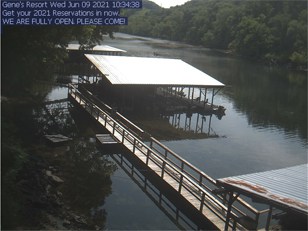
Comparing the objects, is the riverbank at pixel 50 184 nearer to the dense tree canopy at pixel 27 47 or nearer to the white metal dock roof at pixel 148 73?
the dense tree canopy at pixel 27 47

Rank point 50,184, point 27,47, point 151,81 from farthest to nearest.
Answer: point 151,81 → point 27,47 → point 50,184

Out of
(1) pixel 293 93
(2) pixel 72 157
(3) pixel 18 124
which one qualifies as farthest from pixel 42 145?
(1) pixel 293 93

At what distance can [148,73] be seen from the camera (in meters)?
41.7

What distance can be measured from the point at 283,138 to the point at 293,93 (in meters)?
31.6

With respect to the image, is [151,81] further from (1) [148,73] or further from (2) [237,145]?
(2) [237,145]

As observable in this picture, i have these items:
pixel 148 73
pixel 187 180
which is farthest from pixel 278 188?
pixel 148 73

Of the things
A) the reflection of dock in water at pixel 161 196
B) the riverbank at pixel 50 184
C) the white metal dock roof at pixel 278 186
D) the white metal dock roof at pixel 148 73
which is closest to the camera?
the white metal dock roof at pixel 278 186

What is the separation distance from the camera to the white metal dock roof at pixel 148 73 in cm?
3850

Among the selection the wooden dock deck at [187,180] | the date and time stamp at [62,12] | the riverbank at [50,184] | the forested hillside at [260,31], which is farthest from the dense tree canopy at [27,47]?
the forested hillside at [260,31]

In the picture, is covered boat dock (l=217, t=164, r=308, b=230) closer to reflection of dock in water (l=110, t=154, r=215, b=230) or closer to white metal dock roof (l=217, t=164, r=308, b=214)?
white metal dock roof (l=217, t=164, r=308, b=214)

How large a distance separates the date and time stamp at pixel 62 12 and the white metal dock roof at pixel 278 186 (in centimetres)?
1135

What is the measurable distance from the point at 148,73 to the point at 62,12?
21.4m

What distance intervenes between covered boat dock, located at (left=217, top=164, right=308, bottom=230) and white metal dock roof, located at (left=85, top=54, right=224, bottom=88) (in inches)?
911

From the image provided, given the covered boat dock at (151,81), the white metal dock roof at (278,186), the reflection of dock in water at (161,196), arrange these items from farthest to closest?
1. the covered boat dock at (151,81)
2. the reflection of dock in water at (161,196)
3. the white metal dock roof at (278,186)
